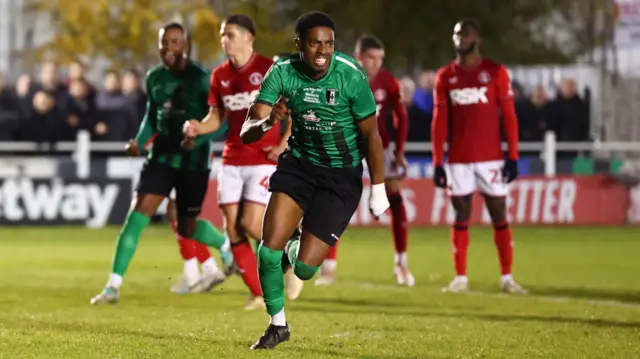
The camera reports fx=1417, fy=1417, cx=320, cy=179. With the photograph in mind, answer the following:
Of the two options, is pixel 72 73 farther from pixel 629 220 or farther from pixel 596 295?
pixel 596 295

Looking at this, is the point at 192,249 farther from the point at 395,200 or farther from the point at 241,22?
the point at 241,22

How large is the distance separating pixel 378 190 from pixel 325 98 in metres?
0.71

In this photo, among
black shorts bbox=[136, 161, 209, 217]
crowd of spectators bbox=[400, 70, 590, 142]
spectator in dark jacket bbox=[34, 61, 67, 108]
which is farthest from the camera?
crowd of spectators bbox=[400, 70, 590, 142]

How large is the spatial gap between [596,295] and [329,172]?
4.61m

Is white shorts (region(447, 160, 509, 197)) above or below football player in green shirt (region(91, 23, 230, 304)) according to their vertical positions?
below

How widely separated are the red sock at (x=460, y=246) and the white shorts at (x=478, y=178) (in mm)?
372

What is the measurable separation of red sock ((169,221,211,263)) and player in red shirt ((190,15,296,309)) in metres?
1.66

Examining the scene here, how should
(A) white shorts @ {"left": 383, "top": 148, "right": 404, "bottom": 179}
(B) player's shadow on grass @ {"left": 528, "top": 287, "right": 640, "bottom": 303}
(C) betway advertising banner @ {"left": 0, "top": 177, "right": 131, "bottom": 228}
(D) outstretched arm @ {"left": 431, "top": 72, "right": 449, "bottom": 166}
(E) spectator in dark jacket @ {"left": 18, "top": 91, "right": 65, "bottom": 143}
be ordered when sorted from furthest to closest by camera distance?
(C) betway advertising banner @ {"left": 0, "top": 177, "right": 131, "bottom": 228} < (E) spectator in dark jacket @ {"left": 18, "top": 91, "right": 65, "bottom": 143} < (A) white shorts @ {"left": 383, "top": 148, "right": 404, "bottom": 179} < (D) outstretched arm @ {"left": 431, "top": 72, "right": 449, "bottom": 166} < (B) player's shadow on grass @ {"left": 528, "top": 287, "right": 640, "bottom": 303}

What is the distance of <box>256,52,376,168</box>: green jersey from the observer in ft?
30.8

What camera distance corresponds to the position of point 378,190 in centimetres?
947

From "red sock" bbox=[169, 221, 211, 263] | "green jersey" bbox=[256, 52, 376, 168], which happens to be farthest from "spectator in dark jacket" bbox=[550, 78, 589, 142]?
"green jersey" bbox=[256, 52, 376, 168]

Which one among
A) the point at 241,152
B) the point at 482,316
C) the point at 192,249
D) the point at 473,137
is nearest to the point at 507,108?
the point at 473,137

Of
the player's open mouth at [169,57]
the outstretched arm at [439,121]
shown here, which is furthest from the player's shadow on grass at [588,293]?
the player's open mouth at [169,57]

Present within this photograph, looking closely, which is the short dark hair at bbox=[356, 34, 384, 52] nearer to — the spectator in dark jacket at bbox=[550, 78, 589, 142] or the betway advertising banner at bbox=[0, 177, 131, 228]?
the betway advertising banner at bbox=[0, 177, 131, 228]
